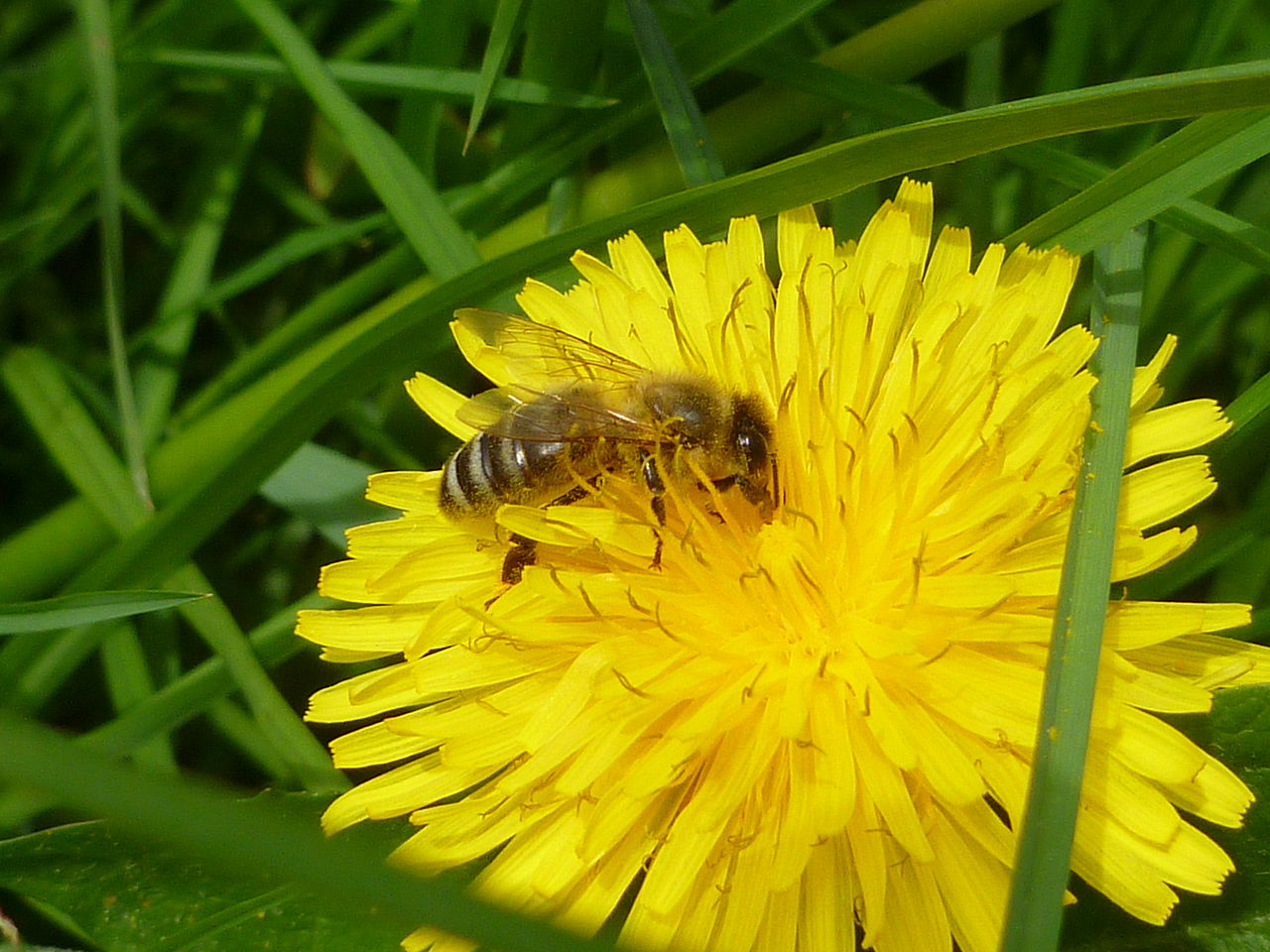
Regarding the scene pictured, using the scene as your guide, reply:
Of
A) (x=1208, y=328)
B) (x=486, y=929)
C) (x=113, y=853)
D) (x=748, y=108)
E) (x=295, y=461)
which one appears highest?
(x=748, y=108)

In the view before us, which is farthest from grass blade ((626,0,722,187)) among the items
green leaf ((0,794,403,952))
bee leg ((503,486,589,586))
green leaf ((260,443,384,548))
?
green leaf ((0,794,403,952))

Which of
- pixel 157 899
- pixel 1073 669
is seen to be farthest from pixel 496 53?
pixel 157 899

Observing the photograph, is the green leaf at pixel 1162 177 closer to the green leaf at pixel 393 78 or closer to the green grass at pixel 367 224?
the green grass at pixel 367 224

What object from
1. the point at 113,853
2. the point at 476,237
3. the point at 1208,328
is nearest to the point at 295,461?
the point at 476,237

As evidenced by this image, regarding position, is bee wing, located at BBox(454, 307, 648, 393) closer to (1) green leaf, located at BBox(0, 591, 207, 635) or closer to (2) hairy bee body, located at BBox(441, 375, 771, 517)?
(2) hairy bee body, located at BBox(441, 375, 771, 517)

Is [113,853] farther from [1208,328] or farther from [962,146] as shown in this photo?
[1208,328]

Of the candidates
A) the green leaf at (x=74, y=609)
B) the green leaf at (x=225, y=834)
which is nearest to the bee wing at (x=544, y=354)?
the green leaf at (x=74, y=609)
